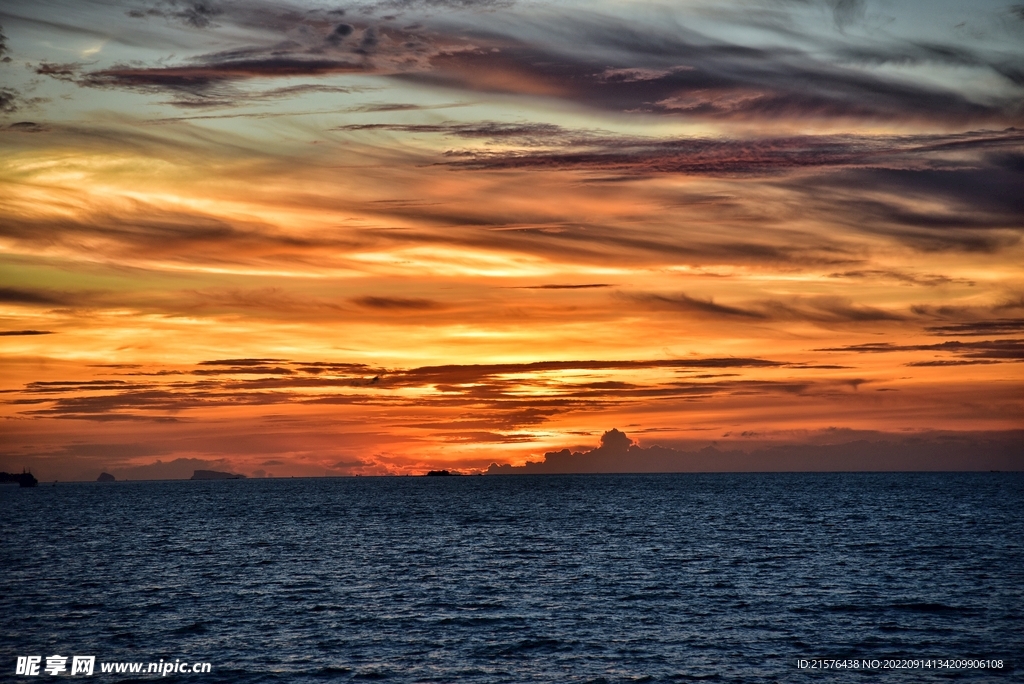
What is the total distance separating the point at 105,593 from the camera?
219ft

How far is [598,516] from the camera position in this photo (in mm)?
154250

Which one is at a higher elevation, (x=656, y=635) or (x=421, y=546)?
(x=656, y=635)

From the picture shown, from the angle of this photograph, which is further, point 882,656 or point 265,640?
point 265,640

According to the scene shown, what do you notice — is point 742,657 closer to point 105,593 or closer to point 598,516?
point 105,593

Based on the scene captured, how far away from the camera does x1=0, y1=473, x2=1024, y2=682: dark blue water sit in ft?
153

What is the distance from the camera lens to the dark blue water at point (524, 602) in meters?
46.7

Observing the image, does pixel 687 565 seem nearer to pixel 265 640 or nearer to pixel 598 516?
pixel 265 640

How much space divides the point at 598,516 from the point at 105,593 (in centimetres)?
9908

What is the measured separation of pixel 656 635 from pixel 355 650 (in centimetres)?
1719

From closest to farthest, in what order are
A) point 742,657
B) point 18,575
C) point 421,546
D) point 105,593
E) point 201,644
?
point 742,657 < point 201,644 < point 105,593 < point 18,575 < point 421,546

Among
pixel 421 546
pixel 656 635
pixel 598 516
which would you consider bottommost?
pixel 598 516

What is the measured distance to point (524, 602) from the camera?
6269 cm

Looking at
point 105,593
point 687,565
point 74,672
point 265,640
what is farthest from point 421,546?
point 74,672

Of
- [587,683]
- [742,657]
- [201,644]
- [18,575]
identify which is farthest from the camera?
[18,575]
